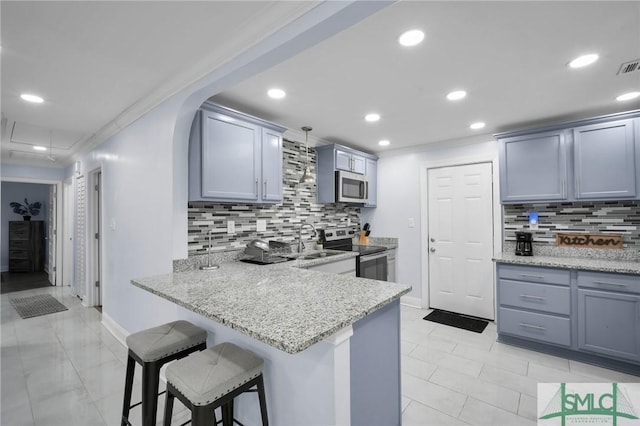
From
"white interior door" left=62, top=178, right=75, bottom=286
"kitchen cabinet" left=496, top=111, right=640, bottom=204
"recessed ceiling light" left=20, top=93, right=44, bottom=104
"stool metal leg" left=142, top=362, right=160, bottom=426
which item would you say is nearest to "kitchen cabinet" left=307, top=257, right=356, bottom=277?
"stool metal leg" left=142, top=362, right=160, bottom=426

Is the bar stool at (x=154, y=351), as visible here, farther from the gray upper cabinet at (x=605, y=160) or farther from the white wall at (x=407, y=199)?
the gray upper cabinet at (x=605, y=160)

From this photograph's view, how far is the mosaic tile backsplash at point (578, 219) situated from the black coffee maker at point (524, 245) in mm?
167

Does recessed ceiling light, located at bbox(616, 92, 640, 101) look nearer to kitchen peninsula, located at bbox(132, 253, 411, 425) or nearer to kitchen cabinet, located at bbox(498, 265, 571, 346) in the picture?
kitchen cabinet, located at bbox(498, 265, 571, 346)

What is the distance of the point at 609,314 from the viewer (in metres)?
2.45

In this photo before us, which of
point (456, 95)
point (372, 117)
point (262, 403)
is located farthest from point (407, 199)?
point (262, 403)

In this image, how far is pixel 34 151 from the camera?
4.26 meters

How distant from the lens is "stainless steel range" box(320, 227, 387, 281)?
138 inches

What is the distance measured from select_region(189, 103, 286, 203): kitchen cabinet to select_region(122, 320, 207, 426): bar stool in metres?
1.04

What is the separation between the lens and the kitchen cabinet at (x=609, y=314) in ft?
7.72

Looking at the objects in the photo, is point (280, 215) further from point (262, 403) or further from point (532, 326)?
point (532, 326)

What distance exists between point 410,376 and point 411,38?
2.40 meters

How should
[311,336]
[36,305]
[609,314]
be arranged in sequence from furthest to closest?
[36,305], [609,314], [311,336]

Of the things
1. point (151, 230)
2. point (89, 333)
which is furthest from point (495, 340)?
point (89, 333)

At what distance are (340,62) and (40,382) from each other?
3.29m
